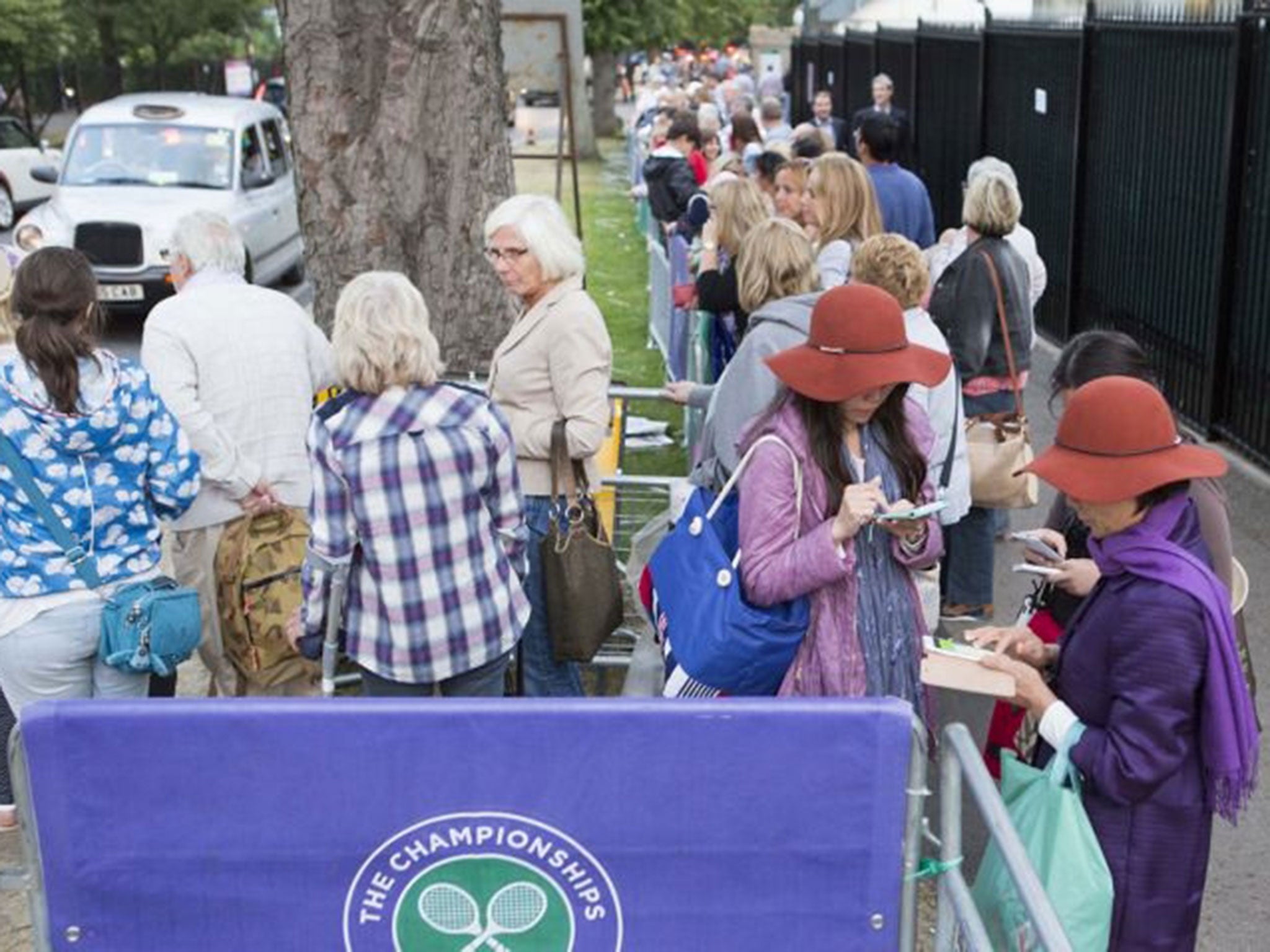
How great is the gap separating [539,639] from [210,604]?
109 centimetres

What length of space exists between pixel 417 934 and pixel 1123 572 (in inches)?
59.5

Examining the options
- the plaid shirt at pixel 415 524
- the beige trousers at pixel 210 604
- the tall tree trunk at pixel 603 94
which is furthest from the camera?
the tall tree trunk at pixel 603 94

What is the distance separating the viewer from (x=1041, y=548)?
157 inches

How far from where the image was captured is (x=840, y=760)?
2998 millimetres

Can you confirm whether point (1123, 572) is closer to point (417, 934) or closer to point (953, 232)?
point (417, 934)

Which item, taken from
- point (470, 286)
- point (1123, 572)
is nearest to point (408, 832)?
point (1123, 572)

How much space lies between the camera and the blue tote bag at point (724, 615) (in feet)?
12.5

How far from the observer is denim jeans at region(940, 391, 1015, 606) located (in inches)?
265

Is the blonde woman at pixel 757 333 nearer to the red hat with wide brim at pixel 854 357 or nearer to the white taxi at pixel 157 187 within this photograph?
the red hat with wide brim at pixel 854 357

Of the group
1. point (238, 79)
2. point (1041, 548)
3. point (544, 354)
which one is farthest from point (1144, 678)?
point (238, 79)

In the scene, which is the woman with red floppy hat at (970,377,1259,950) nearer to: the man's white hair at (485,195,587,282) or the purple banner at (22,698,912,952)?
the purple banner at (22,698,912,952)

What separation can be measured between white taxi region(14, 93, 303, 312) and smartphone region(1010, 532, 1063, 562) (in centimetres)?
1161

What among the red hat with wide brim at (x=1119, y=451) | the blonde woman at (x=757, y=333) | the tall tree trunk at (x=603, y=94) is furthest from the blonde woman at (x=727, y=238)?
the tall tree trunk at (x=603, y=94)

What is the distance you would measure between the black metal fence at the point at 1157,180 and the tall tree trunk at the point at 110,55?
108ft
